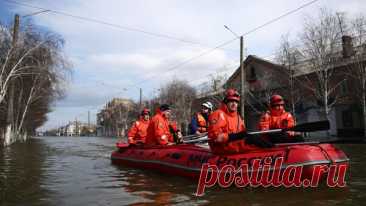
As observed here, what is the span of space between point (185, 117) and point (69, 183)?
46868 mm

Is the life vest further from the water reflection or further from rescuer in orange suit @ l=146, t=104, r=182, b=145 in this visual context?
the water reflection

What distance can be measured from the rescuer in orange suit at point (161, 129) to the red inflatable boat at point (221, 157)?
261 millimetres

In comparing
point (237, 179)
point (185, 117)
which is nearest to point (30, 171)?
point (237, 179)

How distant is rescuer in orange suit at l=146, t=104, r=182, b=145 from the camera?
1145 centimetres

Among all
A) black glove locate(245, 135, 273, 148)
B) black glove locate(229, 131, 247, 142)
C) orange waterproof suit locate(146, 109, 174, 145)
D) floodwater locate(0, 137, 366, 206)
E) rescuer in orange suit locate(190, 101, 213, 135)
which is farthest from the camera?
rescuer in orange suit locate(190, 101, 213, 135)

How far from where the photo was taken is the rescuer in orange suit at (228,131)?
7.99 meters

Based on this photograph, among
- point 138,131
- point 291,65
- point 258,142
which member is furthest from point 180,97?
point 258,142

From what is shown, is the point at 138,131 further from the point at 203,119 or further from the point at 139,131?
the point at 203,119

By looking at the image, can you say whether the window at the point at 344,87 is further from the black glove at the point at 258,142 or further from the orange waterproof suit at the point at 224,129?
the black glove at the point at 258,142

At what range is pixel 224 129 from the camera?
8.39 m

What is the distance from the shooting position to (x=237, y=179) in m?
7.90

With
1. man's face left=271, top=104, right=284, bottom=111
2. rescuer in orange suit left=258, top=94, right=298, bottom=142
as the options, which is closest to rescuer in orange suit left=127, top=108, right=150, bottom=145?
rescuer in orange suit left=258, top=94, right=298, bottom=142

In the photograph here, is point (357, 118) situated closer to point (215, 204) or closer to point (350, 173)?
point (350, 173)

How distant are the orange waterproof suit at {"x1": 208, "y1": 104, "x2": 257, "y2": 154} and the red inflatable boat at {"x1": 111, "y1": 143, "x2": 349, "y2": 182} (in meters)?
0.15
